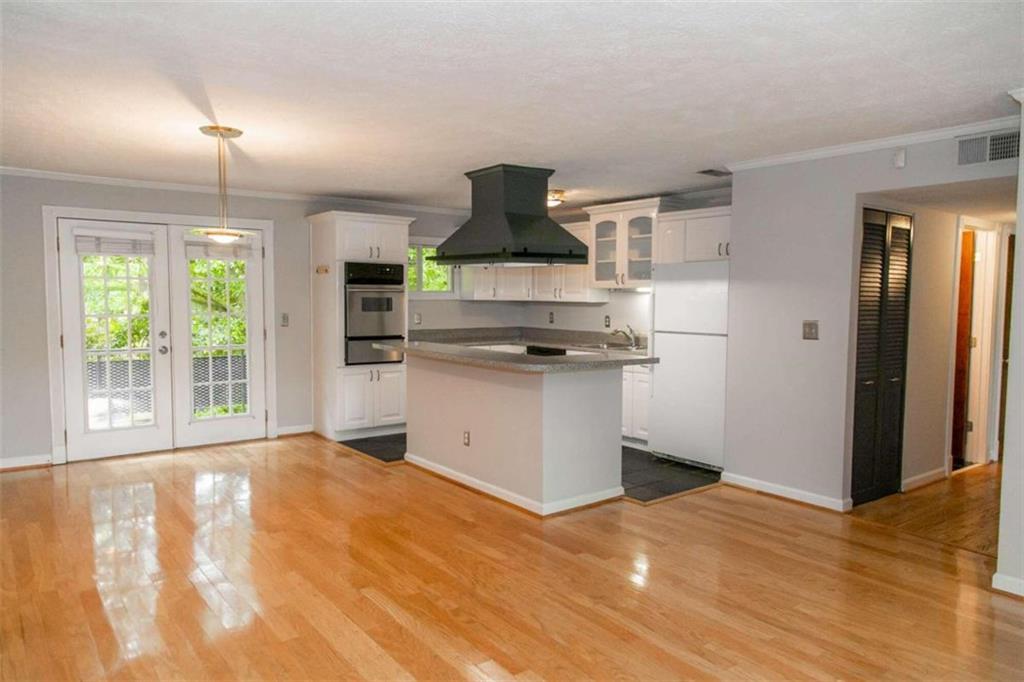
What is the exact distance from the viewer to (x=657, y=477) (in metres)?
5.42

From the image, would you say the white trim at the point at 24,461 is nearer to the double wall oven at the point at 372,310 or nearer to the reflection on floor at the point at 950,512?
the double wall oven at the point at 372,310

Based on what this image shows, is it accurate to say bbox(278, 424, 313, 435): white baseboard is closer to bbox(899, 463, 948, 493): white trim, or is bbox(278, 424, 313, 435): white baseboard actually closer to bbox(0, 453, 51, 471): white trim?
bbox(0, 453, 51, 471): white trim

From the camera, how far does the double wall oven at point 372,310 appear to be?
6.52m

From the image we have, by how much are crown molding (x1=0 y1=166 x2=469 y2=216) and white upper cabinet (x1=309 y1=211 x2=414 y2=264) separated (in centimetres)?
36

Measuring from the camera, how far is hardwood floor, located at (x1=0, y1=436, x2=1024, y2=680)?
2.69 meters

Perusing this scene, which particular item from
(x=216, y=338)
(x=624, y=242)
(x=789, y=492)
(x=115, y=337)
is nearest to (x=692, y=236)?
(x=624, y=242)

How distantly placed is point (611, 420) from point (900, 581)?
200 cm

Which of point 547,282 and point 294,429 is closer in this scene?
point 294,429

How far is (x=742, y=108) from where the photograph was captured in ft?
11.6

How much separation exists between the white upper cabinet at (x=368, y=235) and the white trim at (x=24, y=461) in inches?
117

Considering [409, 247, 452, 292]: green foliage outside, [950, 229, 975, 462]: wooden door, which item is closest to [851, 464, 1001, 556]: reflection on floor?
[950, 229, 975, 462]: wooden door

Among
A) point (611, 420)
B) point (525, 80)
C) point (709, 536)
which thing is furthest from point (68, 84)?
point (709, 536)

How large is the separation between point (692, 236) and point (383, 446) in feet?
11.3

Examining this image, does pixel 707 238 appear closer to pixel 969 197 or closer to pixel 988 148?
pixel 969 197
